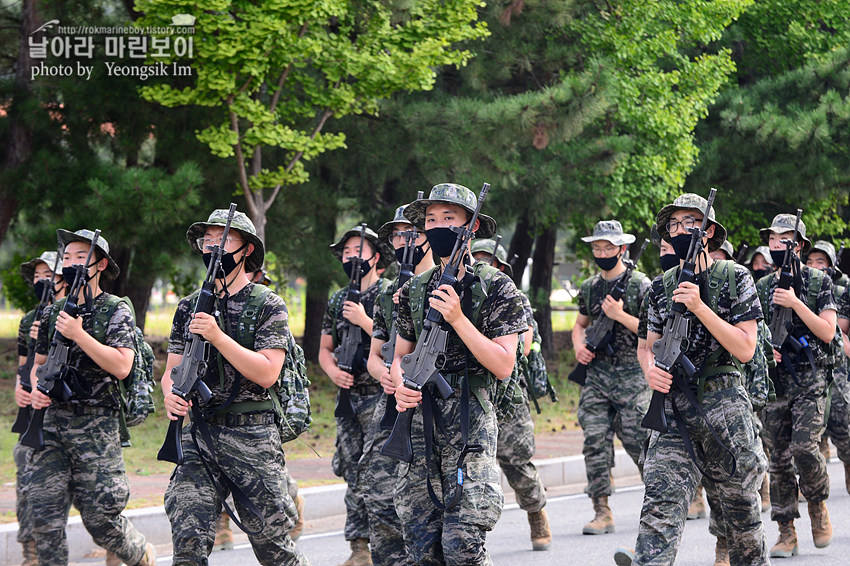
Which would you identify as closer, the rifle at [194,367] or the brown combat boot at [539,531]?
the rifle at [194,367]

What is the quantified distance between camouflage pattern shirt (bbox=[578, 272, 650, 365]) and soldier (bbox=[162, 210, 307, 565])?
12.4ft

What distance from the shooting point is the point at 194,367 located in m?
5.03

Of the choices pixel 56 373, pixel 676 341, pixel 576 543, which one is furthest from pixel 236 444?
pixel 576 543

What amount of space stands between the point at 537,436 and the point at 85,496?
8.89 meters

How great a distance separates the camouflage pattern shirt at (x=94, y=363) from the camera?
6.18 metres

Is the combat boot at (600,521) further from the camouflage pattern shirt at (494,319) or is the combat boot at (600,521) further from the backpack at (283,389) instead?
the camouflage pattern shirt at (494,319)

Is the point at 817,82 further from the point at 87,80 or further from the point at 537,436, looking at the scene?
the point at 87,80

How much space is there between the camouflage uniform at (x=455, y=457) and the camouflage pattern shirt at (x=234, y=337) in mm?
681

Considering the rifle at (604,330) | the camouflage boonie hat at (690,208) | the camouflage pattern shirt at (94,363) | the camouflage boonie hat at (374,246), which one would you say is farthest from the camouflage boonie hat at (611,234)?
the camouflage pattern shirt at (94,363)

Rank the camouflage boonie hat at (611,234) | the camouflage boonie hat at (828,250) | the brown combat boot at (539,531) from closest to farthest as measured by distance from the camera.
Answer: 1. the brown combat boot at (539,531)
2. the camouflage boonie hat at (611,234)
3. the camouflage boonie hat at (828,250)

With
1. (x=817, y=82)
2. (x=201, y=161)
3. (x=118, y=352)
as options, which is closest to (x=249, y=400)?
(x=118, y=352)

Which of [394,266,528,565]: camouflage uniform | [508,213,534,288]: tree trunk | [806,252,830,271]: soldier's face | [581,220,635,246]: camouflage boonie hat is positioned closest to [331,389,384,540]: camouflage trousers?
[581,220,635,246]: camouflage boonie hat

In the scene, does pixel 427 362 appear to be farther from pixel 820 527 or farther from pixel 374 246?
pixel 820 527

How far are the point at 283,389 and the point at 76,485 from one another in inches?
58.5
